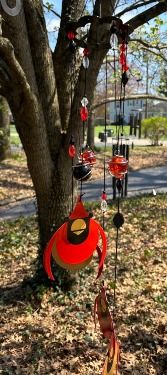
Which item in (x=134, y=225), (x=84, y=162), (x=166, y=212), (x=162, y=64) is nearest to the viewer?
(x=84, y=162)

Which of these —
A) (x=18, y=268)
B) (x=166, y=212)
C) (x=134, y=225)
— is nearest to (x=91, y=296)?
(x=18, y=268)

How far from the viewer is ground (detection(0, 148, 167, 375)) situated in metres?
3.25

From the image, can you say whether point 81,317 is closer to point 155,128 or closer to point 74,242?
point 74,242

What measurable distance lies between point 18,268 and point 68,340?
6.33ft

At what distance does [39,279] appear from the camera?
14.2ft

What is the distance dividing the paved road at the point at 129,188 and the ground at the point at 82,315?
2687 millimetres

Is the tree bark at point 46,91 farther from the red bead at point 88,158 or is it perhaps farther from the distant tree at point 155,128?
the distant tree at point 155,128

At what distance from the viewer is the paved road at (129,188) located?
29.4 ft

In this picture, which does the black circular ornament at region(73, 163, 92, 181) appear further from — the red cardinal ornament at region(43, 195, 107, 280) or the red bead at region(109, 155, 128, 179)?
the red cardinal ornament at region(43, 195, 107, 280)

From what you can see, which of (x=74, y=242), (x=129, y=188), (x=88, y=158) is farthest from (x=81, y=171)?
(x=129, y=188)

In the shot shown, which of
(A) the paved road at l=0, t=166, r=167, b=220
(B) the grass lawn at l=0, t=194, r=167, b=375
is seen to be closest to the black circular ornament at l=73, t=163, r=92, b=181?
(B) the grass lawn at l=0, t=194, r=167, b=375

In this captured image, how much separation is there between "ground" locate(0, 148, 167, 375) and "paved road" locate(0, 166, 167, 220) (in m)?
2.69

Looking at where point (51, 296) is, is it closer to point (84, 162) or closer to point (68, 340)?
point (68, 340)

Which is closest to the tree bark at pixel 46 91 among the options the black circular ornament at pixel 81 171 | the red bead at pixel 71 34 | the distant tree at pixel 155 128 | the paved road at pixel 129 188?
the red bead at pixel 71 34
